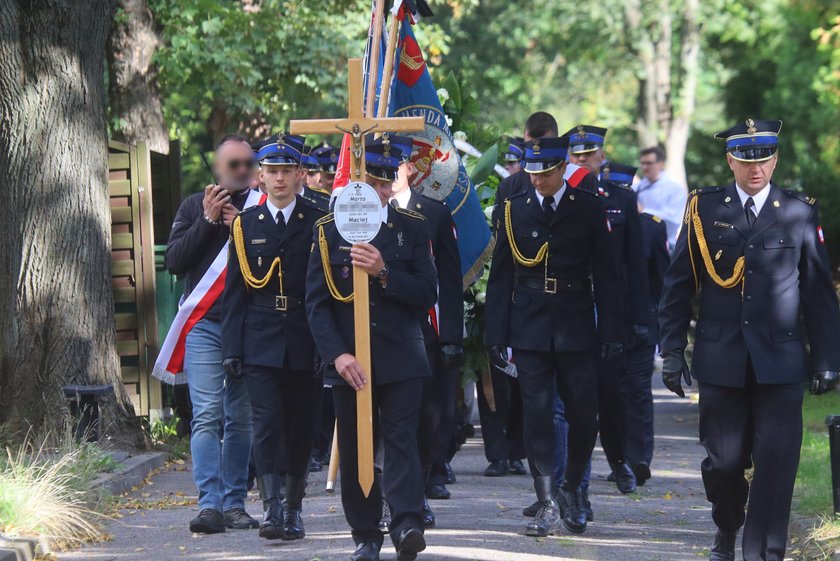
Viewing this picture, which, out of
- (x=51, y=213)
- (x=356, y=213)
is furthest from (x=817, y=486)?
(x=51, y=213)

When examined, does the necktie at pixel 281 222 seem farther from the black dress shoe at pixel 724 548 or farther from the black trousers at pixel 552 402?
the black dress shoe at pixel 724 548

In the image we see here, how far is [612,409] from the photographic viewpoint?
36.1 ft

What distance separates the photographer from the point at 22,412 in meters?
11.6

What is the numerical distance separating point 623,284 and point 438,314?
7.26ft

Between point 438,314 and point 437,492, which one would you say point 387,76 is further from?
point 437,492

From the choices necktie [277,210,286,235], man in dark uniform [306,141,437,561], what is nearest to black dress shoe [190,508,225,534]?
man in dark uniform [306,141,437,561]

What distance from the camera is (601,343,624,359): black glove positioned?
29.9 feet

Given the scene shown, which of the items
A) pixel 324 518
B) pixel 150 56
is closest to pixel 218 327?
pixel 324 518

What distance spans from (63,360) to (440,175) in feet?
11.0

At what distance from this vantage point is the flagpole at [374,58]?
884cm

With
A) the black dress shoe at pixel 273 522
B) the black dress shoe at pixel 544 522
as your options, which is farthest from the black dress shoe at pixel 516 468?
the black dress shoe at pixel 273 522

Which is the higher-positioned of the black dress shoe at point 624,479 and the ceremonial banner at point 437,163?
the ceremonial banner at point 437,163

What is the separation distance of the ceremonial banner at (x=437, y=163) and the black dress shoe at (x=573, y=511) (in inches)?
84.9

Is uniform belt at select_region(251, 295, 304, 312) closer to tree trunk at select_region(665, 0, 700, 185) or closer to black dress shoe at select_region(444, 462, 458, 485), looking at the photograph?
black dress shoe at select_region(444, 462, 458, 485)
